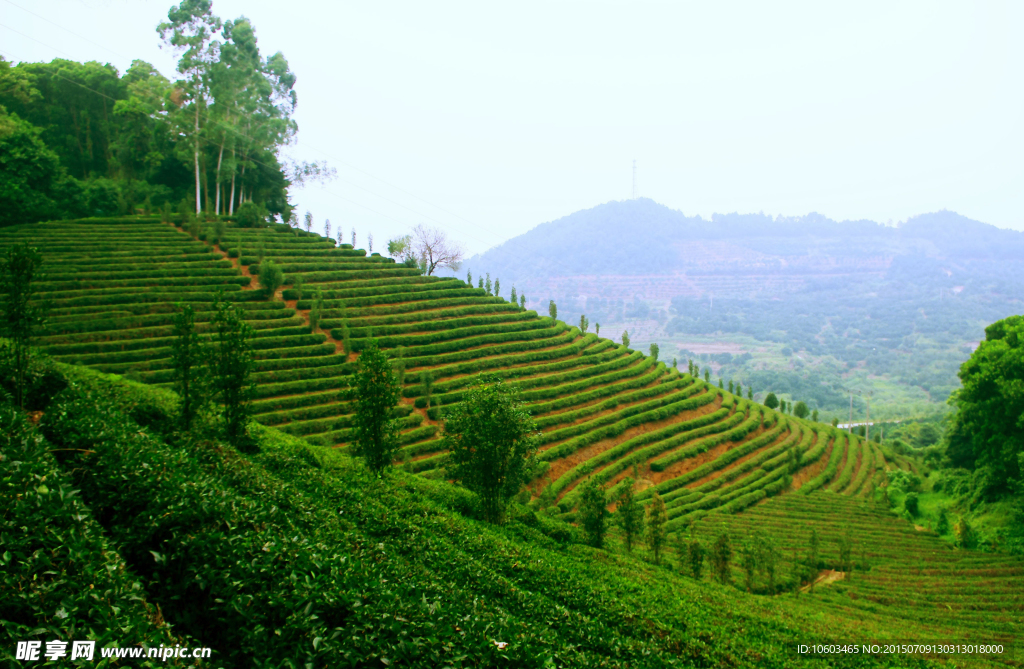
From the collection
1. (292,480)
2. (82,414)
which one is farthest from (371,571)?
(82,414)

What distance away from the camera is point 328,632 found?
569 cm

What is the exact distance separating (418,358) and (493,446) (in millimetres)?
23764

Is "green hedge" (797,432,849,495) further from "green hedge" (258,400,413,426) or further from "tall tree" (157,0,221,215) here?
"tall tree" (157,0,221,215)

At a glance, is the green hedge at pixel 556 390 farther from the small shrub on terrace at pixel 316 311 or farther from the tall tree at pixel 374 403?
the tall tree at pixel 374 403

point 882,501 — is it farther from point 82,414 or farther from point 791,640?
point 82,414

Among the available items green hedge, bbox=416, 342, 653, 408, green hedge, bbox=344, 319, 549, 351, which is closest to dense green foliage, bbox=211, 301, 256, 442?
green hedge, bbox=416, 342, 653, 408

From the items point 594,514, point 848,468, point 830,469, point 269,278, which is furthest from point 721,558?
point 848,468

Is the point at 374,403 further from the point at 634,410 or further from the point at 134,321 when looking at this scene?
the point at 634,410

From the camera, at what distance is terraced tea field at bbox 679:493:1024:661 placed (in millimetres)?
21609

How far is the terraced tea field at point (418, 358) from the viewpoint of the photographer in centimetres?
3359

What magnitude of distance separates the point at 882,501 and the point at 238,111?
3028 inches

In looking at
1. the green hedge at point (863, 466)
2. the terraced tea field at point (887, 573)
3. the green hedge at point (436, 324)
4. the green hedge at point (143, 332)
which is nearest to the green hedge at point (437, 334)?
the green hedge at point (436, 324)

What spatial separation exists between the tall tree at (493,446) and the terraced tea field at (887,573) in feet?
38.9

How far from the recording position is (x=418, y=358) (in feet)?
139
